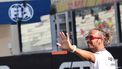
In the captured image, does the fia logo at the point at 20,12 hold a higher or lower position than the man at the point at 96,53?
higher

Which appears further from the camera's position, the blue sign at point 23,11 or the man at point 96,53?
the blue sign at point 23,11

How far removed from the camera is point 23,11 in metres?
11.8

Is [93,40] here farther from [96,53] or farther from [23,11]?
[23,11]

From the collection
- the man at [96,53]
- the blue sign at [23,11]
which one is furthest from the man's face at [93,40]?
the blue sign at [23,11]

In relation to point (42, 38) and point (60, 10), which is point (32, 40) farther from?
point (60, 10)

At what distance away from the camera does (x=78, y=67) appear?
734 centimetres

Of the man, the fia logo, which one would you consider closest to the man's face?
the man

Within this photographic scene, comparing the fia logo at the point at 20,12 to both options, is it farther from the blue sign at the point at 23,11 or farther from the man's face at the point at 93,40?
the man's face at the point at 93,40

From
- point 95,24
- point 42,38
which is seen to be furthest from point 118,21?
point 42,38

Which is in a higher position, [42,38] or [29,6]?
[29,6]

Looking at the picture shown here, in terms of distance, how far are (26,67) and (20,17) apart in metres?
3.77

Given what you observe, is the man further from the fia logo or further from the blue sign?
the fia logo

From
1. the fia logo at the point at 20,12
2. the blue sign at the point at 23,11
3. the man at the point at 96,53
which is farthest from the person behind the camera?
the fia logo at the point at 20,12

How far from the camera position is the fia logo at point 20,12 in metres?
11.6
